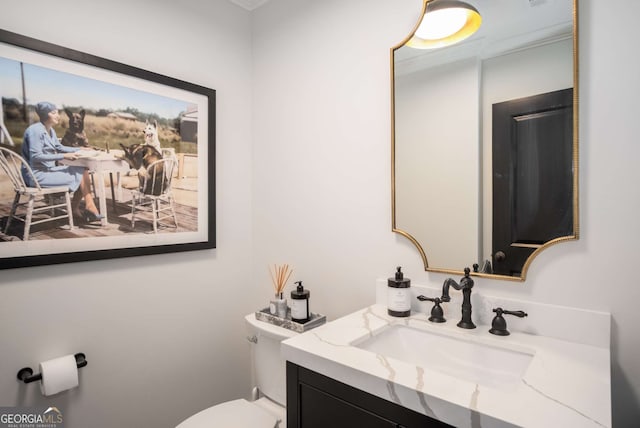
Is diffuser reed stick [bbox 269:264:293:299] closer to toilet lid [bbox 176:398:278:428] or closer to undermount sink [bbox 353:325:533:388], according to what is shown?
toilet lid [bbox 176:398:278:428]

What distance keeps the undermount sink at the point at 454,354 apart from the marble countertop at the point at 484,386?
0.02 metres

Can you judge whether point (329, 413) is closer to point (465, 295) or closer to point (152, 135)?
point (465, 295)

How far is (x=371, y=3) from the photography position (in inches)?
59.7

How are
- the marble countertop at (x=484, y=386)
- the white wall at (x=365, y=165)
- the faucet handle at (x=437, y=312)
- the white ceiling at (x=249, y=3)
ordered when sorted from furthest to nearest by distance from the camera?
the white ceiling at (x=249, y=3) → the faucet handle at (x=437, y=312) → the white wall at (x=365, y=165) → the marble countertop at (x=484, y=386)

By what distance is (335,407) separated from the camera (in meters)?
0.94

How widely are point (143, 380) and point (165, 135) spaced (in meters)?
1.15

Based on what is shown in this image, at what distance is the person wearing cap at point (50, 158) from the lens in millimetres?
1284

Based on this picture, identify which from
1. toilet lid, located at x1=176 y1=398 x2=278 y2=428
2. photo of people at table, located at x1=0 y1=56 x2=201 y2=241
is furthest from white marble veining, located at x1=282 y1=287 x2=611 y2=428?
photo of people at table, located at x1=0 y1=56 x2=201 y2=241

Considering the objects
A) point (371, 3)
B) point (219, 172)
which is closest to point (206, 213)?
point (219, 172)

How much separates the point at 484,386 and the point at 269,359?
0.95 meters

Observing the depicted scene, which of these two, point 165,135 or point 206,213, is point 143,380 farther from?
point 165,135

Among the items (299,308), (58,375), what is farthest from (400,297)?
(58,375)

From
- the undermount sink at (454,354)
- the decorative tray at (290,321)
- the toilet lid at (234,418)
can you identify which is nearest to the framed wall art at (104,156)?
the decorative tray at (290,321)

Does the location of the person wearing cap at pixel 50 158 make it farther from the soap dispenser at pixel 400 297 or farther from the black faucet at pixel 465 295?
the black faucet at pixel 465 295
